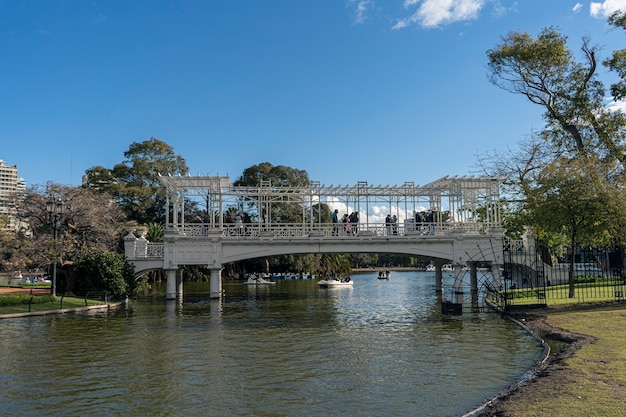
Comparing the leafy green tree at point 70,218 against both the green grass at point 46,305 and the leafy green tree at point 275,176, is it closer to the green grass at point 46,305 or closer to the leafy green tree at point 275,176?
the green grass at point 46,305

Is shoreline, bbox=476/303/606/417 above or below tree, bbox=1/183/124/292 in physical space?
below

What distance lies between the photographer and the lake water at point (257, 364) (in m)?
11.7

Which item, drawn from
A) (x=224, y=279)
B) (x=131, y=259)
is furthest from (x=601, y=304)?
(x=224, y=279)

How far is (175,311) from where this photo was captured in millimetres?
30344

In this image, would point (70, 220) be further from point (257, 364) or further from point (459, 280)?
point (459, 280)

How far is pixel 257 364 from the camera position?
15781 mm

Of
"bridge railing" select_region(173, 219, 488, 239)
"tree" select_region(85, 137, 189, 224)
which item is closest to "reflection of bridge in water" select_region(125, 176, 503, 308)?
"bridge railing" select_region(173, 219, 488, 239)

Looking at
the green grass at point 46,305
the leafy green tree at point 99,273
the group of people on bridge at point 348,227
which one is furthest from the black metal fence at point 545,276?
the green grass at point 46,305

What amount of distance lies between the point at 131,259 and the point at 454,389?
28.0m

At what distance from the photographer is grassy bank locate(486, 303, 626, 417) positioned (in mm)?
9180

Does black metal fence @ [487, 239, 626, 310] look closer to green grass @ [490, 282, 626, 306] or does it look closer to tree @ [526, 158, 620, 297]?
green grass @ [490, 282, 626, 306]

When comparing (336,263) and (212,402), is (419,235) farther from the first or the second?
(336,263)

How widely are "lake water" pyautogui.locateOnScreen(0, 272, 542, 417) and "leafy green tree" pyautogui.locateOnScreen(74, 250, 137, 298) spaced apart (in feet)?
18.0

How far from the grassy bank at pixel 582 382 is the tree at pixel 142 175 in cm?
5426
